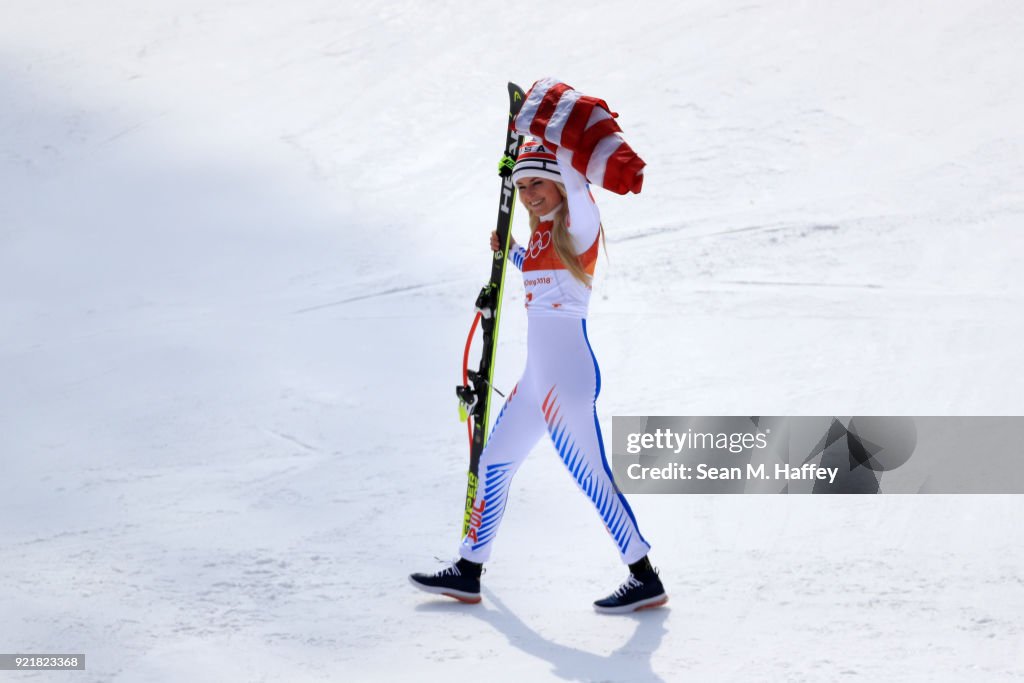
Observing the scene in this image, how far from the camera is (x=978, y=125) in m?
10.8

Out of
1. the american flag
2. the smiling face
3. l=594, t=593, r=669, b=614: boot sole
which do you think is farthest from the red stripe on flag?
l=594, t=593, r=669, b=614: boot sole

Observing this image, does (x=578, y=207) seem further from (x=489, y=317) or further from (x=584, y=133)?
(x=489, y=317)

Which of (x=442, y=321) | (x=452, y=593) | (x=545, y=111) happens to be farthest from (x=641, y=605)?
(x=442, y=321)

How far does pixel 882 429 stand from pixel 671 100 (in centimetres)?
544

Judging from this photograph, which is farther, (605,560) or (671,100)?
(671,100)

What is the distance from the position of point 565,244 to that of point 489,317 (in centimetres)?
56

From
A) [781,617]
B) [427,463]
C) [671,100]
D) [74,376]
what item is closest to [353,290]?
[74,376]

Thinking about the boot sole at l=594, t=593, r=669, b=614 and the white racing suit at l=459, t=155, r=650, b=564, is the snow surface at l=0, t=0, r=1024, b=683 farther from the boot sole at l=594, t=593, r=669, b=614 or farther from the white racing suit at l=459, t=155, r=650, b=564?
the white racing suit at l=459, t=155, r=650, b=564

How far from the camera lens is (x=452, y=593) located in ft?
16.7

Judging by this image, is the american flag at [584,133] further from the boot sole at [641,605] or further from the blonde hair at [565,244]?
the boot sole at [641,605]

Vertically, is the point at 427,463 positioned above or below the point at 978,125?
below

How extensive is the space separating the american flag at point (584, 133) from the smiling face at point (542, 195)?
17cm

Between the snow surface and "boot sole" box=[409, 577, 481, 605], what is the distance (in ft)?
0.34

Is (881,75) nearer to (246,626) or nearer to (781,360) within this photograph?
(781,360)
